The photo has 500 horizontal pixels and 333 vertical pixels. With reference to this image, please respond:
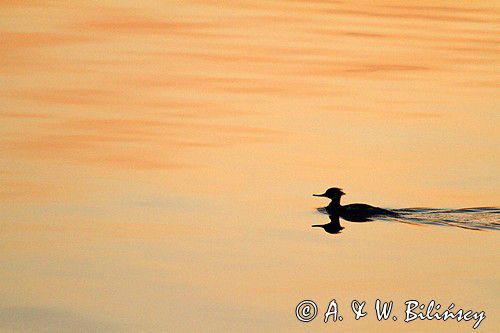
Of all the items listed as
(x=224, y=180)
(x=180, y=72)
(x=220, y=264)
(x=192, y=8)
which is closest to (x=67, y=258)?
(x=220, y=264)

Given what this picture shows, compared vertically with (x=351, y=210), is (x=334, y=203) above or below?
above

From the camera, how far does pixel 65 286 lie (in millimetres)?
8703

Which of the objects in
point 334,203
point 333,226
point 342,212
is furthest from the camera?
point 334,203

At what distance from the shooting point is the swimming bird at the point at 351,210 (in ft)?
34.8

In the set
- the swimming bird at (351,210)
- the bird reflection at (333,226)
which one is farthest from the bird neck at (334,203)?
the bird reflection at (333,226)

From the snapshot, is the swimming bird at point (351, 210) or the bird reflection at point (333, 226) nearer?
the bird reflection at point (333, 226)

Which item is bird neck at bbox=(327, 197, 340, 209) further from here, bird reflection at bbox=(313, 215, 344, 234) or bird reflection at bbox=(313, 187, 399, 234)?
bird reflection at bbox=(313, 215, 344, 234)

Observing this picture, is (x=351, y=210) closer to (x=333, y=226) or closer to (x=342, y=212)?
(x=342, y=212)

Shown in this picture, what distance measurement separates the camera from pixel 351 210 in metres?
10.7

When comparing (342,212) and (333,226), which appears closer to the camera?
(333,226)

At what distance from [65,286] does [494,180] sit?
14.7ft

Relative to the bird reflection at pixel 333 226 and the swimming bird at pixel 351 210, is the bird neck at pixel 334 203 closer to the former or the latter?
the swimming bird at pixel 351 210

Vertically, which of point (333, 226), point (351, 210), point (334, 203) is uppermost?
point (334, 203)

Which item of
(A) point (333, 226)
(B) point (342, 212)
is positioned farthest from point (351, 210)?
(A) point (333, 226)
